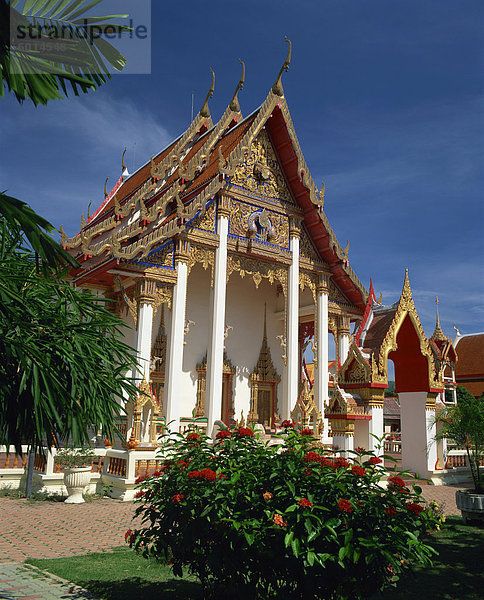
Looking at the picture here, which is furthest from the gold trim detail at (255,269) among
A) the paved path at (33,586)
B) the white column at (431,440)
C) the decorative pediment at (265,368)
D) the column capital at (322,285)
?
the paved path at (33,586)

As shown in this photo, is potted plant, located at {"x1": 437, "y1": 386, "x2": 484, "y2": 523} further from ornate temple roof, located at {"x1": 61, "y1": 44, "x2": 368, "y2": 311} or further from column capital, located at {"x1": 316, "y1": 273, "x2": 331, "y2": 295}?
ornate temple roof, located at {"x1": 61, "y1": 44, "x2": 368, "y2": 311}

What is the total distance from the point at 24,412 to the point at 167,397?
8.92 meters

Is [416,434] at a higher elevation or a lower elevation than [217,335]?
lower

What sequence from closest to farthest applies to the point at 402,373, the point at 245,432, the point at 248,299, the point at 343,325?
the point at 245,432 < the point at 402,373 < the point at 343,325 < the point at 248,299

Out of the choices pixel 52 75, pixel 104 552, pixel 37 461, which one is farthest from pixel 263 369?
pixel 52 75

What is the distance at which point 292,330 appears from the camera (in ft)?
49.1

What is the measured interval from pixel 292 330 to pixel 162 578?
33.8ft

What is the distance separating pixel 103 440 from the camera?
1236 cm

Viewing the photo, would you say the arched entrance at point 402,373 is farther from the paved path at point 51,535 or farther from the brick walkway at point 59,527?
the brick walkway at point 59,527

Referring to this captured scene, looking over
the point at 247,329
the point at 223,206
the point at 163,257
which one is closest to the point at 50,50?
the point at 163,257

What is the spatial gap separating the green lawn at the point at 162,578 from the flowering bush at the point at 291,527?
0.73 metres

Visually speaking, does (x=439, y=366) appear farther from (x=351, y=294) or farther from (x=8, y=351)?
(x=8, y=351)

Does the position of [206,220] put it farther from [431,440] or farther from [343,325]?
[431,440]

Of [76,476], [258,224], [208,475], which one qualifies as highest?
[258,224]
